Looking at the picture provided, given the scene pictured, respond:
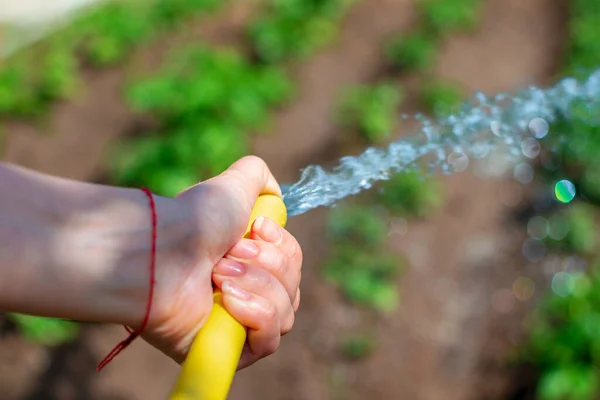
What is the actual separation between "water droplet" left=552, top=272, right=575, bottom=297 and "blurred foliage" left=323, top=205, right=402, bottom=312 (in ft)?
2.72

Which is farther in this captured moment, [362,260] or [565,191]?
[565,191]

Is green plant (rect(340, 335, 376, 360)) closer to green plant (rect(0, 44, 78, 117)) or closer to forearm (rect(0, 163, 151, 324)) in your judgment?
forearm (rect(0, 163, 151, 324))

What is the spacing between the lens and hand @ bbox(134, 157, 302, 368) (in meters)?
1.15

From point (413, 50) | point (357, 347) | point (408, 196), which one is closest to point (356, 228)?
point (408, 196)

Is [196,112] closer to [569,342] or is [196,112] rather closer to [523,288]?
[523,288]

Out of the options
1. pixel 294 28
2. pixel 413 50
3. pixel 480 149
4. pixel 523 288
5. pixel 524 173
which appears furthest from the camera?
pixel 294 28

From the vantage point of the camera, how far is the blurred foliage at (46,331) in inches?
138

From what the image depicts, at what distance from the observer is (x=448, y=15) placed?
4.96 meters

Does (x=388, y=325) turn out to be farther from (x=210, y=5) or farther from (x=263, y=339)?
(x=210, y=5)

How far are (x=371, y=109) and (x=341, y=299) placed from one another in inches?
51.6

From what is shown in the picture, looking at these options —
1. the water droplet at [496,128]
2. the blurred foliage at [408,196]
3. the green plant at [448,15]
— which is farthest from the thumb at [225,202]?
the green plant at [448,15]

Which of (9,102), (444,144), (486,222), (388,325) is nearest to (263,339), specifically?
(444,144)

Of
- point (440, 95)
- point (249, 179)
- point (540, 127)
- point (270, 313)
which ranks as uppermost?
point (249, 179)

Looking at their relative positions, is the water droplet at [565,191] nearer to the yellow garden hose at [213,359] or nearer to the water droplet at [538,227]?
the water droplet at [538,227]
